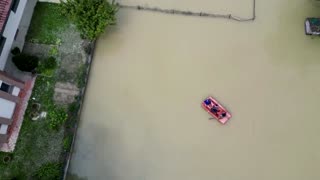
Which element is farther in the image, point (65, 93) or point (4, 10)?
point (65, 93)

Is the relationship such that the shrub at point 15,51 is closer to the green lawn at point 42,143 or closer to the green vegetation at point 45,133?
the green vegetation at point 45,133

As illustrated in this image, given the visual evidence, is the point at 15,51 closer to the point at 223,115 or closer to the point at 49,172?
the point at 49,172

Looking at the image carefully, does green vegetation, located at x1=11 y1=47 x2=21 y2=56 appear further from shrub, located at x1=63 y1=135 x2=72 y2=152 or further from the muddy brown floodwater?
shrub, located at x1=63 y1=135 x2=72 y2=152

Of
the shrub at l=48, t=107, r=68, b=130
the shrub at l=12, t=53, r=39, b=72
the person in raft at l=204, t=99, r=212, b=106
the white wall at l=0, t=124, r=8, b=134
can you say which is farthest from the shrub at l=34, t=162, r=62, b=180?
the person in raft at l=204, t=99, r=212, b=106

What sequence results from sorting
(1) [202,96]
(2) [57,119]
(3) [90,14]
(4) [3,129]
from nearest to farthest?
(4) [3,129] < (2) [57,119] < (3) [90,14] < (1) [202,96]

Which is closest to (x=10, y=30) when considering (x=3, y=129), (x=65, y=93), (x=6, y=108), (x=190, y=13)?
(x=6, y=108)

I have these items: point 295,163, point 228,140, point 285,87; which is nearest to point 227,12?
point 285,87

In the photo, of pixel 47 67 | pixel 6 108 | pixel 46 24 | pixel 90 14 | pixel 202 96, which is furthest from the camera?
pixel 46 24

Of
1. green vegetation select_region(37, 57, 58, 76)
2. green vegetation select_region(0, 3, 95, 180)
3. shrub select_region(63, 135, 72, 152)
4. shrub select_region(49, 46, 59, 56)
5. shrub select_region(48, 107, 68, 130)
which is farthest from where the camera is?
shrub select_region(49, 46, 59, 56)
